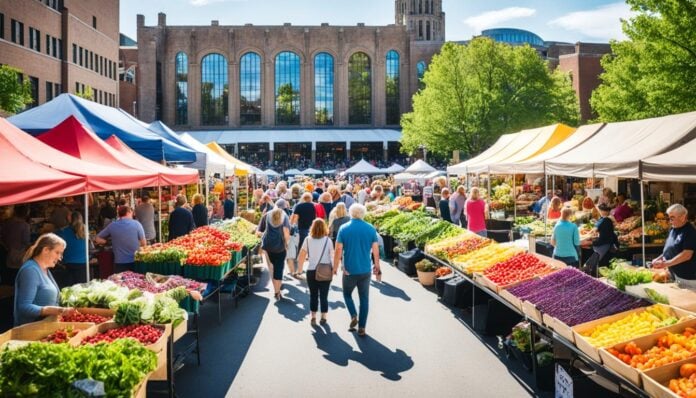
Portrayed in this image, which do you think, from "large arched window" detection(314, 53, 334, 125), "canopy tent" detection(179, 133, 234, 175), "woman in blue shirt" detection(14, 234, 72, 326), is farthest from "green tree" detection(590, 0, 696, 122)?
"large arched window" detection(314, 53, 334, 125)

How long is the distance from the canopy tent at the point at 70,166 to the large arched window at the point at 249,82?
51.4 m

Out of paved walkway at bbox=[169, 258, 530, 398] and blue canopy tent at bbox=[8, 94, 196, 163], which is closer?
paved walkway at bbox=[169, 258, 530, 398]

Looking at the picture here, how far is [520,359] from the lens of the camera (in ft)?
21.8

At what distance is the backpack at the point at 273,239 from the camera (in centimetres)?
1010

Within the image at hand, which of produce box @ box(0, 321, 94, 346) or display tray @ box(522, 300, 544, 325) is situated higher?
produce box @ box(0, 321, 94, 346)

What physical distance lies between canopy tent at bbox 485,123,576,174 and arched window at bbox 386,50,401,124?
43.6 m

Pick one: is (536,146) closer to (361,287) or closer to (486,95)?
(361,287)

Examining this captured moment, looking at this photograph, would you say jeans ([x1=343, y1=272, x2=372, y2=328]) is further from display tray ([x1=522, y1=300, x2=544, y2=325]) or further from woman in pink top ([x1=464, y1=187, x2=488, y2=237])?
woman in pink top ([x1=464, y1=187, x2=488, y2=237])

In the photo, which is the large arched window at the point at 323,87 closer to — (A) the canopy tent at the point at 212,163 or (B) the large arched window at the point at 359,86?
(B) the large arched window at the point at 359,86

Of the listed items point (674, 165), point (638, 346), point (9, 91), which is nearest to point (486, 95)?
point (9, 91)

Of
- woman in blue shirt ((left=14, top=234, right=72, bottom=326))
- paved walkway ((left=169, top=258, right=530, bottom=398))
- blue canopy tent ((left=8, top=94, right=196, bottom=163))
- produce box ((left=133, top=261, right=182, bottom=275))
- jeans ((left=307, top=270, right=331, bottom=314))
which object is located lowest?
paved walkway ((left=169, top=258, right=530, bottom=398))

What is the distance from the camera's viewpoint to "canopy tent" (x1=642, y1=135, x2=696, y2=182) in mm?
7344

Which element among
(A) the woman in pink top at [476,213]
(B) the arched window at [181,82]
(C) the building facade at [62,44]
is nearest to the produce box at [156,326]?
(A) the woman in pink top at [476,213]

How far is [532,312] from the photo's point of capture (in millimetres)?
6199
